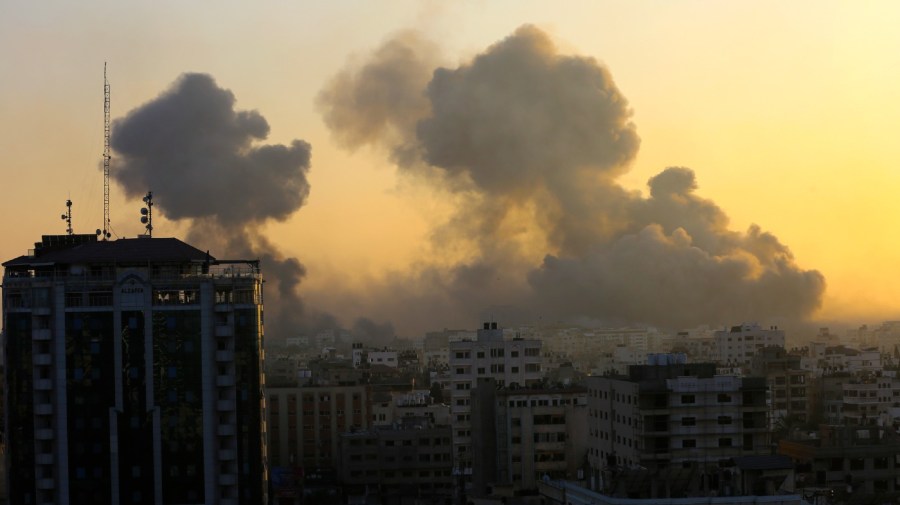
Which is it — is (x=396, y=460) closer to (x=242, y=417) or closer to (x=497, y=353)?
(x=497, y=353)

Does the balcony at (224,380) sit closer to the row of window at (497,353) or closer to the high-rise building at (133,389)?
the high-rise building at (133,389)

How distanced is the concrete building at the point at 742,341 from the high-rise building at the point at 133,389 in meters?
115

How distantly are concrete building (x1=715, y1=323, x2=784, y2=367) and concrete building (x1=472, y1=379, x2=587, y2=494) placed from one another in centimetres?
9079

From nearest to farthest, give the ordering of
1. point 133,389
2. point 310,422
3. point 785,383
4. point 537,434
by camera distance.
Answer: point 133,389
point 537,434
point 310,422
point 785,383

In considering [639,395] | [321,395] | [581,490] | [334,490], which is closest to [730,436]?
[639,395]

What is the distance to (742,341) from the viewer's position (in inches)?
6880

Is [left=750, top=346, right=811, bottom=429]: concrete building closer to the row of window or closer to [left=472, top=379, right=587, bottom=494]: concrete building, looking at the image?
the row of window

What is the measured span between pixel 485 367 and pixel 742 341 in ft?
289

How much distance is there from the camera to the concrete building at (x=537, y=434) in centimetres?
7912

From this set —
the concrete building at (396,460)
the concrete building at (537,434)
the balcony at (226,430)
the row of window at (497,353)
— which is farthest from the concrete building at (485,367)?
the balcony at (226,430)

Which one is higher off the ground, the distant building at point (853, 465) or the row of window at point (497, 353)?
the row of window at point (497, 353)

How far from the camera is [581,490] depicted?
165 feet

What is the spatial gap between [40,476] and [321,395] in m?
49.7

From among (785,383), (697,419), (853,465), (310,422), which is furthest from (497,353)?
(785,383)
